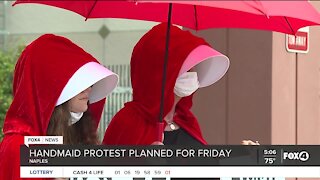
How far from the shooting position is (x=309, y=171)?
10.6 ft

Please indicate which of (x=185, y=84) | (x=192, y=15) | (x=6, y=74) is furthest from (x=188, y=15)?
(x=6, y=74)

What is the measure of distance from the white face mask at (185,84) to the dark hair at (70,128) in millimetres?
427

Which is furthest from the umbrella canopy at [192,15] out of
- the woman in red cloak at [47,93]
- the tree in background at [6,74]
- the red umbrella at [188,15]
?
the tree in background at [6,74]

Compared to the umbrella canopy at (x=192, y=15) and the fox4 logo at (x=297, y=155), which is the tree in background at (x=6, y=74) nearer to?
the umbrella canopy at (x=192, y=15)

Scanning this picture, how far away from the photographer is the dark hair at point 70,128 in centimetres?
342

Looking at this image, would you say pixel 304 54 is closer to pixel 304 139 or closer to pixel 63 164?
pixel 304 139

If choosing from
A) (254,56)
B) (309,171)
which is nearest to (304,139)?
(254,56)

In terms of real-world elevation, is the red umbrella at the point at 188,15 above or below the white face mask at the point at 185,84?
above

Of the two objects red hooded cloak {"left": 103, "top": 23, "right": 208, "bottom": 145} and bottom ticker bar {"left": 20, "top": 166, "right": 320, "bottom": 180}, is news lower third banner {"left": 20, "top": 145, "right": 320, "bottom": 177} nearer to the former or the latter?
bottom ticker bar {"left": 20, "top": 166, "right": 320, "bottom": 180}

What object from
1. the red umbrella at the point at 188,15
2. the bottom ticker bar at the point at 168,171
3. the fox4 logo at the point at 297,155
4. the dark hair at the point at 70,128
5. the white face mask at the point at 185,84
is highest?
the red umbrella at the point at 188,15

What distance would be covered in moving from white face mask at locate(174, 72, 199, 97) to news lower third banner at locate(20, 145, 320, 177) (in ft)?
2.28

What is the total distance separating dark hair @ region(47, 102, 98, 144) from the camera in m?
3.42

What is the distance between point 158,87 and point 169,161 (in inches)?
28.1

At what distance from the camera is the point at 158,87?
385 centimetres
